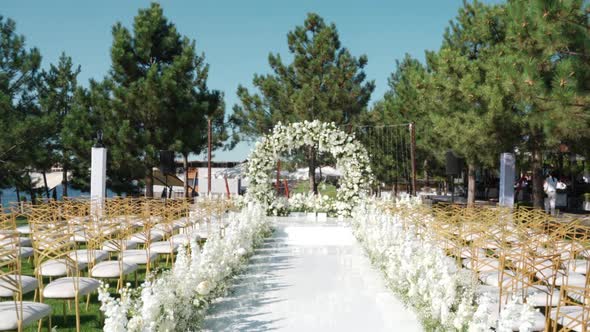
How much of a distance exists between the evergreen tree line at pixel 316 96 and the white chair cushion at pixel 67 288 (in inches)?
231

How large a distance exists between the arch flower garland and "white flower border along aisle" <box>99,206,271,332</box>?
18.9 feet

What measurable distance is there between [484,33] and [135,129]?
1029cm

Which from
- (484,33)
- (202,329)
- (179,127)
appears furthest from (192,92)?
(202,329)

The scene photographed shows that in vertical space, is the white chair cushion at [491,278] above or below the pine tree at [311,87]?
below

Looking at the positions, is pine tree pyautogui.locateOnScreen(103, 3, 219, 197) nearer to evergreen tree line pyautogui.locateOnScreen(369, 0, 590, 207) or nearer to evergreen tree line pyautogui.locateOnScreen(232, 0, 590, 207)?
evergreen tree line pyautogui.locateOnScreen(232, 0, 590, 207)

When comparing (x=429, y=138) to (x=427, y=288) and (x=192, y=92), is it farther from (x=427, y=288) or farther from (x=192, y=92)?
(x=427, y=288)

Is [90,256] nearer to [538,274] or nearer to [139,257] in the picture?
[139,257]

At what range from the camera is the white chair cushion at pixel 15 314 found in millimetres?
3010

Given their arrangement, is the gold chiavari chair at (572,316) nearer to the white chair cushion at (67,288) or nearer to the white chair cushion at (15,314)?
the white chair cushion at (15,314)

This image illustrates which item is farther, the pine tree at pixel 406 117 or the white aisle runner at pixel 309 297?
the pine tree at pixel 406 117

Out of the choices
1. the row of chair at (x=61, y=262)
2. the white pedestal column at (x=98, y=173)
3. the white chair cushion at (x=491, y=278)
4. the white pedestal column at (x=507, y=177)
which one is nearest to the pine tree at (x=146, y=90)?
the white pedestal column at (x=98, y=173)

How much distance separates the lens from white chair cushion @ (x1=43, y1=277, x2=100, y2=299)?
3740 mm

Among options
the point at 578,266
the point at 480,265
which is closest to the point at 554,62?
the point at 578,266

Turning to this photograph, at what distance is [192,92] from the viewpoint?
55.9 feet
